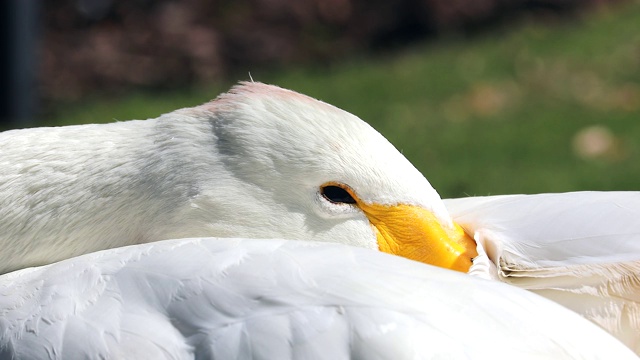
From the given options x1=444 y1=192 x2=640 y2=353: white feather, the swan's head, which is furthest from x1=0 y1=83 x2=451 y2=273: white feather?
x1=444 y1=192 x2=640 y2=353: white feather

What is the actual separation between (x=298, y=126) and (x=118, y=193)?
1.59 feet

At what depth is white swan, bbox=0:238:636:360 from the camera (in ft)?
7.19

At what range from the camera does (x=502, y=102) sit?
6.96 meters

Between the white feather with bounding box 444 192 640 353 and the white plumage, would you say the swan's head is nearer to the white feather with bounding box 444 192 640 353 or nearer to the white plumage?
the white plumage

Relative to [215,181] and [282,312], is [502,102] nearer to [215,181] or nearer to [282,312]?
[215,181]

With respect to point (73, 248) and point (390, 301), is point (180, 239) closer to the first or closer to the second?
point (73, 248)

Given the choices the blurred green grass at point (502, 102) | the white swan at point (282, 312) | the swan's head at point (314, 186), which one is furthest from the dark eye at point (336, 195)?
the blurred green grass at point (502, 102)

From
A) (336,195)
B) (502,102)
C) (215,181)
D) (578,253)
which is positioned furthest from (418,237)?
(502,102)

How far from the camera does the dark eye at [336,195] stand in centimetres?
266

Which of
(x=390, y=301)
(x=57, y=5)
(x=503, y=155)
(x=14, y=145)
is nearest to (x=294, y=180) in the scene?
(x=390, y=301)

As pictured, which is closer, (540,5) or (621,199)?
(621,199)

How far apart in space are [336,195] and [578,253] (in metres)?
0.59

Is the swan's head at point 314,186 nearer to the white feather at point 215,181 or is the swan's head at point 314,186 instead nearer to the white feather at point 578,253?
the white feather at point 215,181

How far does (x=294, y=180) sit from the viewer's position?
266cm
